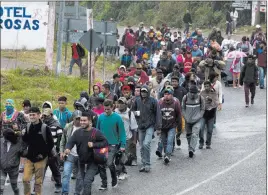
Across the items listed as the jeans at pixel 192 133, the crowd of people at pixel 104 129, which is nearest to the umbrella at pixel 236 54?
the crowd of people at pixel 104 129

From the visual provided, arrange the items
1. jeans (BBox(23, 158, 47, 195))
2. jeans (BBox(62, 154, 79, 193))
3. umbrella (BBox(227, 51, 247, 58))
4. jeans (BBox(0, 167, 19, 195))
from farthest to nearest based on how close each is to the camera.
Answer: umbrella (BBox(227, 51, 247, 58)) → jeans (BBox(62, 154, 79, 193)) → jeans (BBox(0, 167, 19, 195)) → jeans (BBox(23, 158, 47, 195))

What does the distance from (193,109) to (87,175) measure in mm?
5433

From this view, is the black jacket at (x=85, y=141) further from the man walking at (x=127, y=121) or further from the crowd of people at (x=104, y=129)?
the man walking at (x=127, y=121)

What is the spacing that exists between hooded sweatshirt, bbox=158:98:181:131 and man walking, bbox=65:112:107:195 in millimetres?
4174

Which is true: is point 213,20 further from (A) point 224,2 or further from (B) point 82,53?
(B) point 82,53

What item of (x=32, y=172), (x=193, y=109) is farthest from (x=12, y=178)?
(x=193, y=109)

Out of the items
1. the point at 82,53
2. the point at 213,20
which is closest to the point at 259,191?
the point at 82,53

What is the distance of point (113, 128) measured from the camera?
1605cm

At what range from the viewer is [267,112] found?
25.8 m

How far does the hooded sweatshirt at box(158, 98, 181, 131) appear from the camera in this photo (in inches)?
721

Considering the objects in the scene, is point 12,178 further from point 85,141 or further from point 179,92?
point 179,92

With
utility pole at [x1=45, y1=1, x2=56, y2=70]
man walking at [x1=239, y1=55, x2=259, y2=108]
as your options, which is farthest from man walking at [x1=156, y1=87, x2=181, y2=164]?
utility pole at [x1=45, y1=1, x2=56, y2=70]

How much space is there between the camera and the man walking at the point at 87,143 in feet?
46.3

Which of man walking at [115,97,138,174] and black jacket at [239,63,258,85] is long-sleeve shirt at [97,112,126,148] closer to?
man walking at [115,97,138,174]
